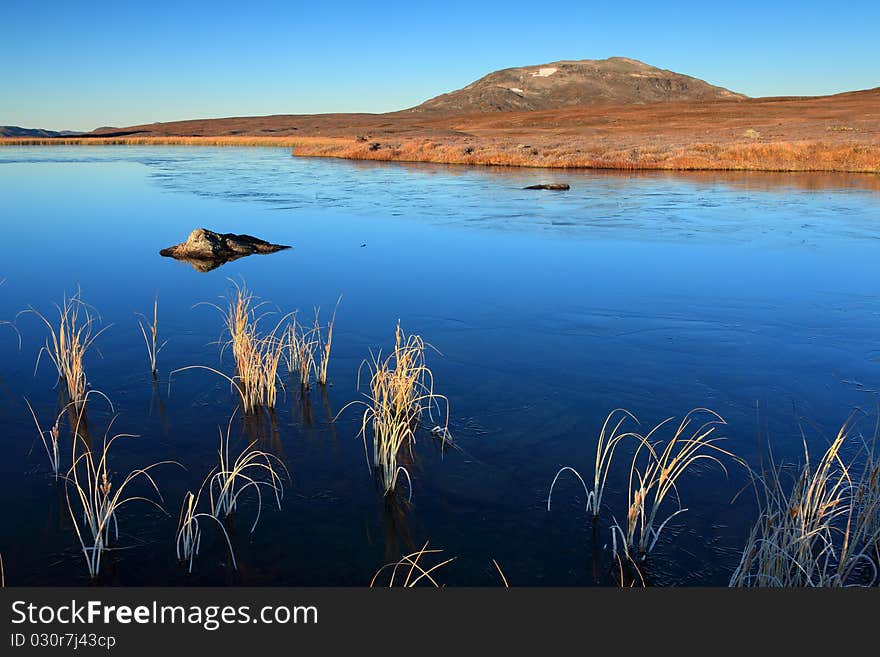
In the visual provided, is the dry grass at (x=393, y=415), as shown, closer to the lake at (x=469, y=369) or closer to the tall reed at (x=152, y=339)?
the lake at (x=469, y=369)

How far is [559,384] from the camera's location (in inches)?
291

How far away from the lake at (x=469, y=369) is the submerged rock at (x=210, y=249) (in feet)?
1.19

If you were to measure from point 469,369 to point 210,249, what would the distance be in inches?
337

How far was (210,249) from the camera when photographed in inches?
567

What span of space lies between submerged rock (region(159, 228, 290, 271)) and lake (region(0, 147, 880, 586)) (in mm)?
362

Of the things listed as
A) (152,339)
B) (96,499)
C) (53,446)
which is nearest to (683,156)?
(152,339)

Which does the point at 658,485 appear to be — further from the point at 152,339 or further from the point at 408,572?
the point at 152,339

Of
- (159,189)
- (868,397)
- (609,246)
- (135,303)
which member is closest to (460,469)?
(868,397)

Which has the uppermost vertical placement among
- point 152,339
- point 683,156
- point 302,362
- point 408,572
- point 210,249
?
point 683,156

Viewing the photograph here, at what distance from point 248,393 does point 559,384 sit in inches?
125

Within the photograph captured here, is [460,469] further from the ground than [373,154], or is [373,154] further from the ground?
[373,154]

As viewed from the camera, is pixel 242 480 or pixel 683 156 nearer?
pixel 242 480

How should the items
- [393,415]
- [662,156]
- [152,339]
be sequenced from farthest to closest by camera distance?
[662,156], [152,339], [393,415]
